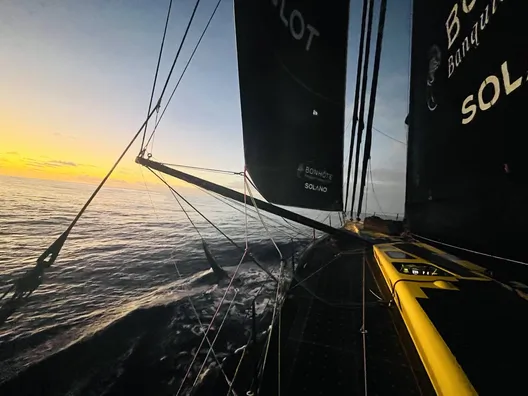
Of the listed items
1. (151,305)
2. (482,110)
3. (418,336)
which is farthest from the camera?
(151,305)

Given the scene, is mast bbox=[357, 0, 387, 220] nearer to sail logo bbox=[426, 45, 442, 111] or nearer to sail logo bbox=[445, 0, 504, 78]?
sail logo bbox=[426, 45, 442, 111]

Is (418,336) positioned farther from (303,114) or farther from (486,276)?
(303,114)

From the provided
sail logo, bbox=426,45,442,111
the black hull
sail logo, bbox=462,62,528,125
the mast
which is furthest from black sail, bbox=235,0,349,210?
sail logo, bbox=462,62,528,125

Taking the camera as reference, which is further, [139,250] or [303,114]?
[139,250]

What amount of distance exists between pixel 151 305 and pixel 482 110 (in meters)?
11.1

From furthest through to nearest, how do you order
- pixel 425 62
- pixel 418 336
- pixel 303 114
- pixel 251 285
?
pixel 251 285 → pixel 303 114 → pixel 425 62 → pixel 418 336

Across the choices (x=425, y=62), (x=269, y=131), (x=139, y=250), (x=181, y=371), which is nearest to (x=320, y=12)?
(x=425, y=62)

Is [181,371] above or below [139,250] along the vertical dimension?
above

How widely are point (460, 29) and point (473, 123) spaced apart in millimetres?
1308

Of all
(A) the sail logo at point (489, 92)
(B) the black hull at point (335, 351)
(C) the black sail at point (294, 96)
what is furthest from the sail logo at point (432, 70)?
(B) the black hull at point (335, 351)

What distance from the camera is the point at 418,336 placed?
2396mm

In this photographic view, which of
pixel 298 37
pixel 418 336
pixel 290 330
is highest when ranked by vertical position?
pixel 298 37

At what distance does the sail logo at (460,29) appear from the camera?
96.0 inches

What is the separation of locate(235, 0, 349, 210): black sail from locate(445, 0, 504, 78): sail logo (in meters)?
2.88
